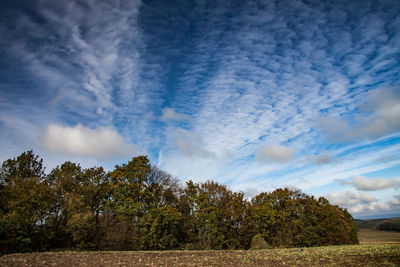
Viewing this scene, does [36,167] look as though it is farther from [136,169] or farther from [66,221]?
[136,169]

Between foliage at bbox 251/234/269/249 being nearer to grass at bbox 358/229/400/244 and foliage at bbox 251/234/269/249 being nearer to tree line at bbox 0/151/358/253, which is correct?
tree line at bbox 0/151/358/253

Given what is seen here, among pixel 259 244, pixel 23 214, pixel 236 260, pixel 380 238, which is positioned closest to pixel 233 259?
pixel 236 260

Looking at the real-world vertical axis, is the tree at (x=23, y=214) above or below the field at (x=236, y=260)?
above

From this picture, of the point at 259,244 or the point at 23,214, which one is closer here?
the point at 23,214

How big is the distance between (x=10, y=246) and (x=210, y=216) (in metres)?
31.8

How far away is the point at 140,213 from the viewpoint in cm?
4478

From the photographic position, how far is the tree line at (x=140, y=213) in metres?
37.6

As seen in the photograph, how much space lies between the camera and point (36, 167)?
50.5 m

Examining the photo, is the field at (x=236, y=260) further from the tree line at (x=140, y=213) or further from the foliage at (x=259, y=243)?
the foliage at (x=259, y=243)

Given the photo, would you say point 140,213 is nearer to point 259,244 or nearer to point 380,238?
point 259,244

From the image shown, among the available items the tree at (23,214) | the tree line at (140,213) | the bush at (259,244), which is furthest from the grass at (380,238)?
the tree at (23,214)

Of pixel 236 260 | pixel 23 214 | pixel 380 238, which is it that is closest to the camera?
pixel 236 260

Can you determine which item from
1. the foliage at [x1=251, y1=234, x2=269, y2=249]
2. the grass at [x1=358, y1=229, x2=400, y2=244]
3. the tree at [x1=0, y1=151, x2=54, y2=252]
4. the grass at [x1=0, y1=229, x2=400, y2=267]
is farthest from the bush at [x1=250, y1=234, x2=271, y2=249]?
the grass at [x1=358, y1=229, x2=400, y2=244]

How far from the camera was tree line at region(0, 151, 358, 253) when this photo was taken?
3759cm
